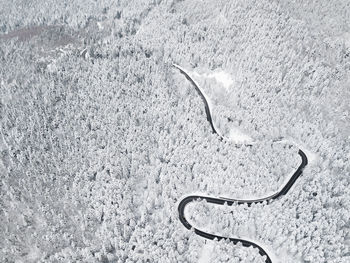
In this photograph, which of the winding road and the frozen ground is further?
the winding road

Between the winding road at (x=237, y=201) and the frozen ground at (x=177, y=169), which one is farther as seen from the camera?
the winding road at (x=237, y=201)

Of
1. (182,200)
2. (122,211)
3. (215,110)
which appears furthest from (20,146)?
(215,110)

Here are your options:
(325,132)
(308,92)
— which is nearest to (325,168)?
(325,132)

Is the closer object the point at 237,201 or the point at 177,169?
the point at 237,201

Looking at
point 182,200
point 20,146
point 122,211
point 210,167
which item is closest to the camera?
point 122,211

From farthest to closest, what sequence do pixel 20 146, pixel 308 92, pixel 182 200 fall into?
pixel 308 92 → pixel 20 146 → pixel 182 200

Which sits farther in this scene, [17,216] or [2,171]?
[2,171]

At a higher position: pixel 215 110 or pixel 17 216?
pixel 215 110

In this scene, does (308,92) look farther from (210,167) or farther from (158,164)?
(158,164)

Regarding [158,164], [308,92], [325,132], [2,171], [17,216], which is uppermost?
[308,92]

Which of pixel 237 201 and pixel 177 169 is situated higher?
pixel 177 169
